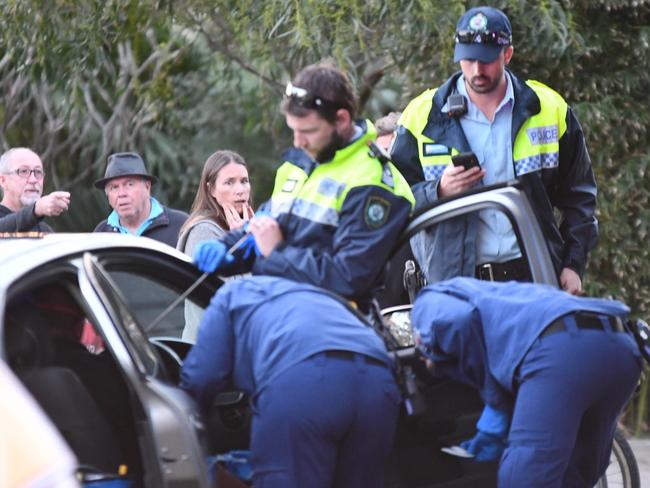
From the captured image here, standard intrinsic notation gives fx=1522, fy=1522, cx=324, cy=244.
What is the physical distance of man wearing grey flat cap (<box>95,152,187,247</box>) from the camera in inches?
323

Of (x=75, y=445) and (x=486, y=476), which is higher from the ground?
(x=75, y=445)

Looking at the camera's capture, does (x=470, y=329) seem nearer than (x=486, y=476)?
Yes

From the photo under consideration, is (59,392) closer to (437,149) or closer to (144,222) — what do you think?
(437,149)

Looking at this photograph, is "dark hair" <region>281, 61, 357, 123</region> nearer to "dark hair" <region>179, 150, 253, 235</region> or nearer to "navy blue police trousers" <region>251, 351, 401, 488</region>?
"navy blue police trousers" <region>251, 351, 401, 488</region>

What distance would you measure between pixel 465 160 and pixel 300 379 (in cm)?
158

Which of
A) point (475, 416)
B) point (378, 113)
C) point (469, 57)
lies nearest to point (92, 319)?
point (475, 416)

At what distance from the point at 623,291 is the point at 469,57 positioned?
345cm

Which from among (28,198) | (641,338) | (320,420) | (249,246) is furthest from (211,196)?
(320,420)

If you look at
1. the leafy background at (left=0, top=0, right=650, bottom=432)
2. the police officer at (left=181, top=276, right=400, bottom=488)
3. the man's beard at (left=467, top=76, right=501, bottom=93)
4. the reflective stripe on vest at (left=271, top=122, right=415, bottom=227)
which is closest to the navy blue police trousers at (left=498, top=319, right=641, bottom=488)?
the police officer at (left=181, top=276, right=400, bottom=488)

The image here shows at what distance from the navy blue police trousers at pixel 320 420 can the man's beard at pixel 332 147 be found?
747 millimetres

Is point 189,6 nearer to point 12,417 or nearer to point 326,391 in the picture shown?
point 326,391

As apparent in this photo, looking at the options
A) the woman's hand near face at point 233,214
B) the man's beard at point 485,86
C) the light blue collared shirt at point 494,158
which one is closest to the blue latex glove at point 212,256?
the light blue collared shirt at point 494,158

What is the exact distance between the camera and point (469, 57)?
19.3ft

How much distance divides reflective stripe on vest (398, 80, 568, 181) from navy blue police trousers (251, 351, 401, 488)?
1.74 metres
